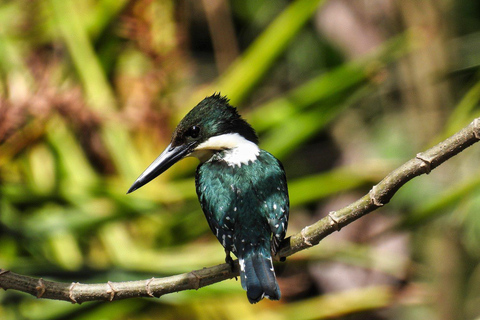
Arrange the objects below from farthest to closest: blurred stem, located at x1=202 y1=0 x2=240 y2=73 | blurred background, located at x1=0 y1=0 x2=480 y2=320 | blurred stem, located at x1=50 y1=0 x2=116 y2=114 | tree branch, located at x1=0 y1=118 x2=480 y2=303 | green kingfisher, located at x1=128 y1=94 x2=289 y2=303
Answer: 1. blurred stem, located at x1=202 y1=0 x2=240 y2=73
2. blurred stem, located at x1=50 y1=0 x2=116 y2=114
3. blurred background, located at x1=0 y1=0 x2=480 y2=320
4. green kingfisher, located at x1=128 y1=94 x2=289 y2=303
5. tree branch, located at x1=0 y1=118 x2=480 y2=303

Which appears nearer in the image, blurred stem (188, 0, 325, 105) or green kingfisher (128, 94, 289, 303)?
green kingfisher (128, 94, 289, 303)

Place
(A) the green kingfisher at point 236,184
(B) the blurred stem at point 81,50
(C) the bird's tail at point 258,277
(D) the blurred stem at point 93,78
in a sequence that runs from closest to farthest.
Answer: (C) the bird's tail at point 258,277 → (A) the green kingfisher at point 236,184 → (D) the blurred stem at point 93,78 → (B) the blurred stem at point 81,50

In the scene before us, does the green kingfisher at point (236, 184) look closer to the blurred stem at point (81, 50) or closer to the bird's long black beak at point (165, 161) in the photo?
the bird's long black beak at point (165, 161)

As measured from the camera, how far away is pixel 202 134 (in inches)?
85.0

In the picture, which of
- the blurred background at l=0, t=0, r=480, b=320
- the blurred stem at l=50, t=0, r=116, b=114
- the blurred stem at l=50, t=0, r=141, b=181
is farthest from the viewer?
the blurred stem at l=50, t=0, r=116, b=114

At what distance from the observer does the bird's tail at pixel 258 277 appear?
5.64 ft

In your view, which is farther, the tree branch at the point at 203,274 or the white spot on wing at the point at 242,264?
the white spot on wing at the point at 242,264

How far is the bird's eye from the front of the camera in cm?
214

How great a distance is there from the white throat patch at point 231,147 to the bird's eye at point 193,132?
1.5 inches

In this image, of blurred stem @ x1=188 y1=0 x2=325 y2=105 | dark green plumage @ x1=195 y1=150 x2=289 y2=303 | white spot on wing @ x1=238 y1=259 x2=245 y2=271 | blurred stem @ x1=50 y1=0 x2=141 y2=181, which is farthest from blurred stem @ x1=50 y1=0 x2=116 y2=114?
white spot on wing @ x1=238 y1=259 x2=245 y2=271

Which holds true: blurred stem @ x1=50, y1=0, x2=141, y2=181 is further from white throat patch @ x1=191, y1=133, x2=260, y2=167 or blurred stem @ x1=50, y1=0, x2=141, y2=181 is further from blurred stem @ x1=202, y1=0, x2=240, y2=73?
white throat patch @ x1=191, y1=133, x2=260, y2=167

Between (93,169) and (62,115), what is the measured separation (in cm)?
80

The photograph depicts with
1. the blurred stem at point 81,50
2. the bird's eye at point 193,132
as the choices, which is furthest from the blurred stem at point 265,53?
the bird's eye at point 193,132

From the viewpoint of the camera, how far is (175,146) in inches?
85.2
